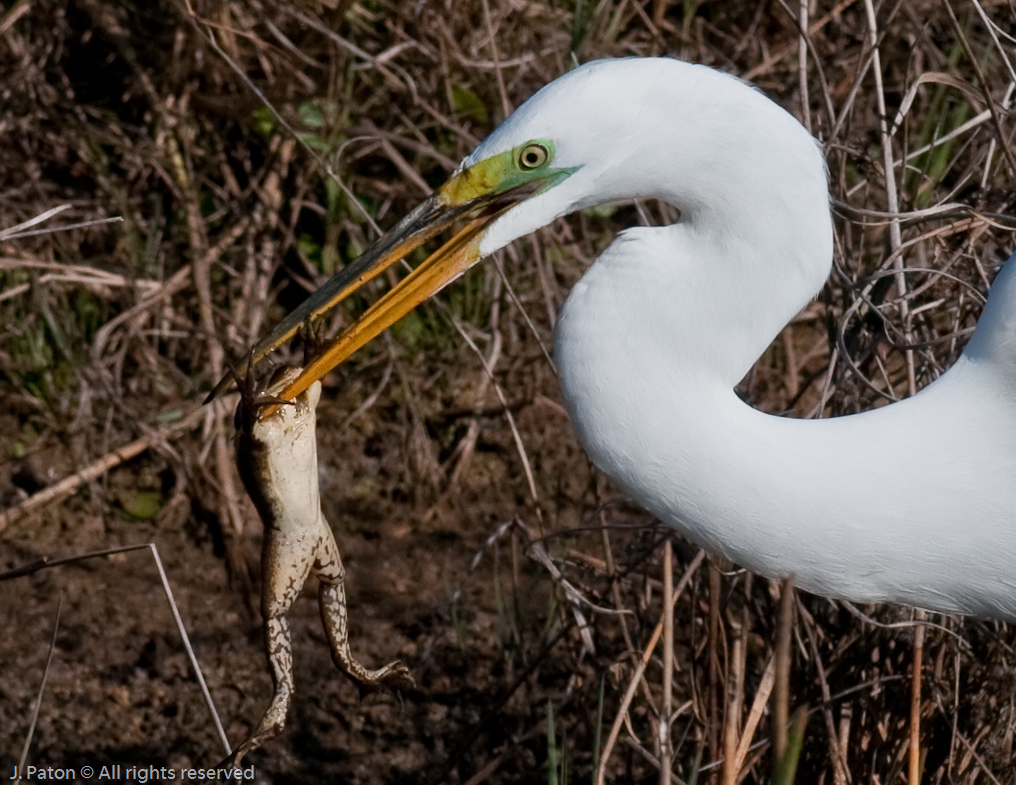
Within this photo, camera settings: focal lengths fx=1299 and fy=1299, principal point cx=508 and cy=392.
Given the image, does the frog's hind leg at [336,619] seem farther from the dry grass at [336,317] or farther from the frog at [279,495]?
the dry grass at [336,317]

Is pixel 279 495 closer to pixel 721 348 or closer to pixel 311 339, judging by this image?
pixel 311 339

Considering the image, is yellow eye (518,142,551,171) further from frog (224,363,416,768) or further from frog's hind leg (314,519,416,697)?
frog's hind leg (314,519,416,697)

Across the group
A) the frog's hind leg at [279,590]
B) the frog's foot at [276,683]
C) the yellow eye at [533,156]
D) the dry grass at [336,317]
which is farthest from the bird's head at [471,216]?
the dry grass at [336,317]

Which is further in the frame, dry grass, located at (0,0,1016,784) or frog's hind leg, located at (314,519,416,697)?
dry grass, located at (0,0,1016,784)

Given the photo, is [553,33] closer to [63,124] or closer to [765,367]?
[765,367]

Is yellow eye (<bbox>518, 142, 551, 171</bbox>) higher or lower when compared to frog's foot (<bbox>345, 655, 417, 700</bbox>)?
higher

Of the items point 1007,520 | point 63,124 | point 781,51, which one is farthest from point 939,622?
point 63,124

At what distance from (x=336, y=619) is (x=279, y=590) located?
0.38 ft

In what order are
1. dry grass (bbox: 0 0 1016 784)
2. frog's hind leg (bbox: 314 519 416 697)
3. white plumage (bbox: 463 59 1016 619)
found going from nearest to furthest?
white plumage (bbox: 463 59 1016 619) < frog's hind leg (bbox: 314 519 416 697) < dry grass (bbox: 0 0 1016 784)

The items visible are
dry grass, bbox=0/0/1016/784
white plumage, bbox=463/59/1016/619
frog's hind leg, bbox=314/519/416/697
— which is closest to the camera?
white plumage, bbox=463/59/1016/619

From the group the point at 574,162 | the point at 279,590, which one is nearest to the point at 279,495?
the point at 279,590

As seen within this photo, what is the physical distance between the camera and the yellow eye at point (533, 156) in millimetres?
1444

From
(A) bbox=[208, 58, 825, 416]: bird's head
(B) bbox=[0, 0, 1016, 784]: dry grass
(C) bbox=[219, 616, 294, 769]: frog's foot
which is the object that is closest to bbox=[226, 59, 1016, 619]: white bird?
(A) bbox=[208, 58, 825, 416]: bird's head

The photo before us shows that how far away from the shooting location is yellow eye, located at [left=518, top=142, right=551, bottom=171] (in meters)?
1.44
